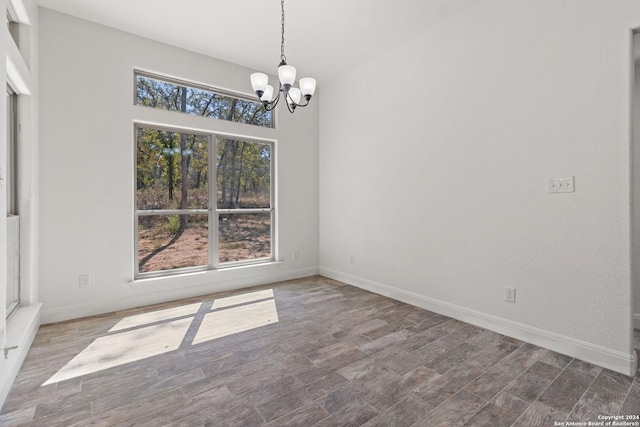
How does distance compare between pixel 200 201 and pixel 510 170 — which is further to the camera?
pixel 200 201

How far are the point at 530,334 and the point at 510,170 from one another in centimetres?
137

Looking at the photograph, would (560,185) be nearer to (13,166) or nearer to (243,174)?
(243,174)

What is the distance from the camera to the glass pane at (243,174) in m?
4.10

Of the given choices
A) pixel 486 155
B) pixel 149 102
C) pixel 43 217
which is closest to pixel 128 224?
pixel 43 217

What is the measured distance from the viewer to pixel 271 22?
3.11m

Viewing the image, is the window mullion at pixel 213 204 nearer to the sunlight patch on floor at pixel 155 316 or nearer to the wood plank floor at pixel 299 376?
the sunlight patch on floor at pixel 155 316

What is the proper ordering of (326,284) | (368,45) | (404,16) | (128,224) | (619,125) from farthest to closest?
(326,284) → (368,45) → (128,224) → (404,16) → (619,125)

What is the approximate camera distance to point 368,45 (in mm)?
3576

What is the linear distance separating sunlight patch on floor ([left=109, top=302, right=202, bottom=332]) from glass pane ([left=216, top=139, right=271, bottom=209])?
4.42 feet

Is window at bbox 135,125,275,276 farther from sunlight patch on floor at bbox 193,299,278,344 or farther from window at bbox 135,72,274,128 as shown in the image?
sunlight patch on floor at bbox 193,299,278,344

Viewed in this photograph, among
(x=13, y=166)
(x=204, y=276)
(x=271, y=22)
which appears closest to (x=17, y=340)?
A: (x=13, y=166)

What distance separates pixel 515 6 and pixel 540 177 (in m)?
1.46

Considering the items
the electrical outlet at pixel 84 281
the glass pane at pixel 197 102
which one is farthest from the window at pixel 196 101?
the electrical outlet at pixel 84 281

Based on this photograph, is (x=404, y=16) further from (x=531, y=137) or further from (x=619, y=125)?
(x=619, y=125)
